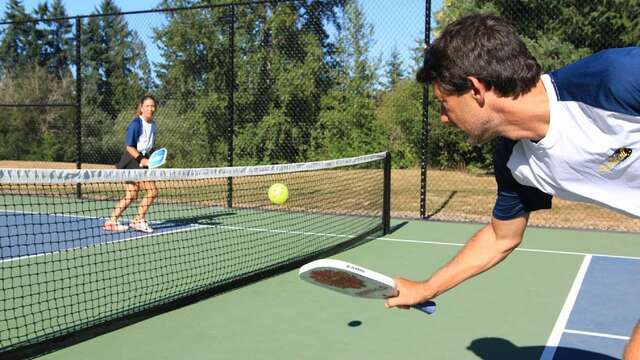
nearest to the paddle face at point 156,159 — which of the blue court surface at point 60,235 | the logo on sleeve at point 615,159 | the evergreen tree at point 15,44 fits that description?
the blue court surface at point 60,235

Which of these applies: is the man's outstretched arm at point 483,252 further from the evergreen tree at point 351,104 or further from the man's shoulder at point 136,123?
the evergreen tree at point 351,104

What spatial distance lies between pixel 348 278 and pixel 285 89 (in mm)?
19979

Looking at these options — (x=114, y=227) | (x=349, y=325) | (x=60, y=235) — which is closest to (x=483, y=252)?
(x=349, y=325)

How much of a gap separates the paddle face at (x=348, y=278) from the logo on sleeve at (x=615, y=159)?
0.78 meters

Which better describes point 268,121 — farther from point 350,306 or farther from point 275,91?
point 350,306

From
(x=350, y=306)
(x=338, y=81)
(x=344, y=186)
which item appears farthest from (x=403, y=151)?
(x=350, y=306)

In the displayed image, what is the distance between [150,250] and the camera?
22.6 feet

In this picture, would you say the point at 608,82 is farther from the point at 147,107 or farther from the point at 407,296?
the point at 147,107

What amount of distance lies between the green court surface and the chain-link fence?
18.9 ft

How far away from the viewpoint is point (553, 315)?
4.56 metres

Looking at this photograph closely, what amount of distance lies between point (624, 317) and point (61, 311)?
4.04 m

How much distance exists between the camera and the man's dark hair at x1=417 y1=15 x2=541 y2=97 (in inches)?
70.9

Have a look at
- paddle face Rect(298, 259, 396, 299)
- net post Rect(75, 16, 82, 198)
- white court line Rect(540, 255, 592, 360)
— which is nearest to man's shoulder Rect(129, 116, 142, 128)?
net post Rect(75, 16, 82, 198)

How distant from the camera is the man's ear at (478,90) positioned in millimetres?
1832
